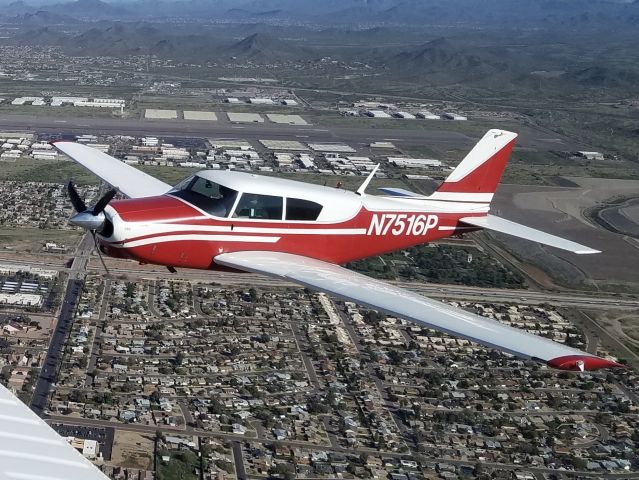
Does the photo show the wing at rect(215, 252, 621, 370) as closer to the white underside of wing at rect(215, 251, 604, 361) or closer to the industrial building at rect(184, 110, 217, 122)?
the white underside of wing at rect(215, 251, 604, 361)

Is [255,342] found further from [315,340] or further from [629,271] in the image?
[629,271]

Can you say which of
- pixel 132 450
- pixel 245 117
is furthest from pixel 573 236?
pixel 245 117

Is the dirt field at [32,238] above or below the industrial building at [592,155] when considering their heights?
above

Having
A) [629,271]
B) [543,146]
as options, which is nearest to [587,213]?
[629,271]

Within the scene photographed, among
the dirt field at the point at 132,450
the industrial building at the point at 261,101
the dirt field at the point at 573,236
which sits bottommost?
the industrial building at the point at 261,101

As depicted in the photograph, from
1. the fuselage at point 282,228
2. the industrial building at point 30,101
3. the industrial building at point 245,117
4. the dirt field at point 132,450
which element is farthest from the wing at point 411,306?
the industrial building at point 30,101

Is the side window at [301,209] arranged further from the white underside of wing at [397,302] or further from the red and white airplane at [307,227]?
the white underside of wing at [397,302]
